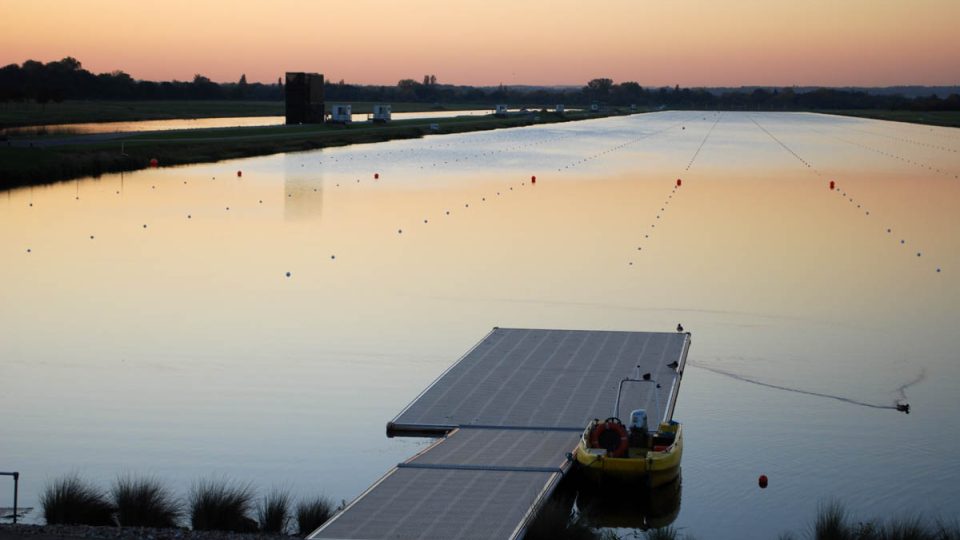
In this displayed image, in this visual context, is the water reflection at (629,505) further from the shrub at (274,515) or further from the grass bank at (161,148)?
the grass bank at (161,148)

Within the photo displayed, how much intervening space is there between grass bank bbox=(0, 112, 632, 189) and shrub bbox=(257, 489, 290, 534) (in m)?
36.5

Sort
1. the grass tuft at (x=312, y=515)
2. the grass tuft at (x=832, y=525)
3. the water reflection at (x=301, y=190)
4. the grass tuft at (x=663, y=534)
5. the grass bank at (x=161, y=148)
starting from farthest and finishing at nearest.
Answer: the grass bank at (x=161, y=148), the water reflection at (x=301, y=190), the grass tuft at (x=312, y=515), the grass tuft at (x=832, y=525), the grass tuft at (x=663, y=534)

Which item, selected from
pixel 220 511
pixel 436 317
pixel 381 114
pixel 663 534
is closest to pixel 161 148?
pixel 436 317

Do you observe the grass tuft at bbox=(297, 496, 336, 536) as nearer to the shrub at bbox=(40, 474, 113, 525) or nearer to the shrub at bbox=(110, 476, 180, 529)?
the shrub at bbox=(110, 476, 180, 529)

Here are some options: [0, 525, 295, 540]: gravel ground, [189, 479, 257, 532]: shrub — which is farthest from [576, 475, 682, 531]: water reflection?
[0, 525, 295, 540]: gravel ground

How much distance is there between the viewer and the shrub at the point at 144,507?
39.3 ft

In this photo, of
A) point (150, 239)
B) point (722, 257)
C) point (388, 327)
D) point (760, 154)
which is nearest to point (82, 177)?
point (150, 239)

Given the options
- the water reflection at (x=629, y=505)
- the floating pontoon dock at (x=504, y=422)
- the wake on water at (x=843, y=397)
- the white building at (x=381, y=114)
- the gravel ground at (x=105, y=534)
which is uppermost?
the gravel ground at (x=105, y=534)

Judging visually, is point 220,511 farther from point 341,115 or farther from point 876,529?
point 341,115

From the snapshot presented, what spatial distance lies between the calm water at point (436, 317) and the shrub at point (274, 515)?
114 centimetres

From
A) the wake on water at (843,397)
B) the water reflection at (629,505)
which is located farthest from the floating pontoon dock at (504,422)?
the wake on water at (843,397)

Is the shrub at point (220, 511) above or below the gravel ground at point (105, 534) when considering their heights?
below

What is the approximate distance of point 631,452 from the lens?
13898 mm

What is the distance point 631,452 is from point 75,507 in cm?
539
